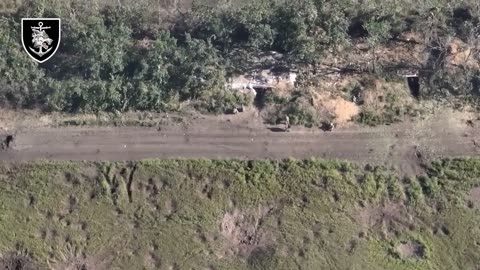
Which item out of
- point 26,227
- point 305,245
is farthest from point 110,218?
point 305,245

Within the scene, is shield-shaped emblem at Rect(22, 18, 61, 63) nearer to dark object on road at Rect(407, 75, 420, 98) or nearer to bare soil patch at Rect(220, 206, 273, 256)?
bare soil patch at Rect(220, 206, 273, 256)

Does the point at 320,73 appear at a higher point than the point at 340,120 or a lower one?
higher

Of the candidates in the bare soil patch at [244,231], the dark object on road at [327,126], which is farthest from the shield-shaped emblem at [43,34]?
the dark object on road at [327,126]

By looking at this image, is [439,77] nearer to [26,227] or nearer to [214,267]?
[214,267]

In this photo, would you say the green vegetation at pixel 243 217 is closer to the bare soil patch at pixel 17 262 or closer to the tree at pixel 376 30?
the bare soil patch at pixel 17 262

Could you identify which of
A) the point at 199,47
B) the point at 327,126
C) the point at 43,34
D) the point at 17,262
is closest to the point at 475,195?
the point at 327,126
